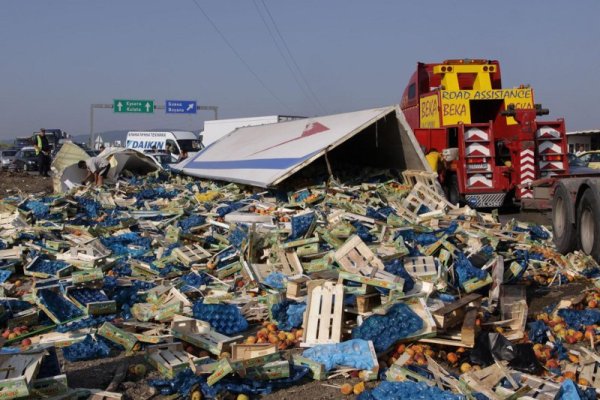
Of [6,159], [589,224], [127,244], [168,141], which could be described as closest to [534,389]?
[589,224]

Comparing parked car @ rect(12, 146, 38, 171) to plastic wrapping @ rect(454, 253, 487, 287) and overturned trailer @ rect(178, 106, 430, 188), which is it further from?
plastic wrapping @ rect(454, 253, 487, 287)

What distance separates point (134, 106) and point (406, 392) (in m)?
45.5

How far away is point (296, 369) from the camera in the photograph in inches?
198

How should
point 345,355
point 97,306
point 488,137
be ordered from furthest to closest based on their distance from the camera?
point 488,137 < point 97,306 < point 345,355

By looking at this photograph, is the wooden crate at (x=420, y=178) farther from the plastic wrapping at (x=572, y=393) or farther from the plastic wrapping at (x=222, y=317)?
the plastic wrapping at (x=572, y=393)

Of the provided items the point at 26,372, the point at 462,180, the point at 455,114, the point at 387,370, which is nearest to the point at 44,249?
the point at 26,372

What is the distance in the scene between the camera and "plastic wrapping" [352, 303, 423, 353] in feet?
17.5

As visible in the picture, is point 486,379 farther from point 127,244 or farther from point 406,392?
point 127,244

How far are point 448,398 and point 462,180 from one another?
9.15 metres

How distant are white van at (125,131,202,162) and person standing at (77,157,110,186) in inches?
492

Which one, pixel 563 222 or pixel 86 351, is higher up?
pixel 563 222

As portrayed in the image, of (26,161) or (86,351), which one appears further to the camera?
(26,161)

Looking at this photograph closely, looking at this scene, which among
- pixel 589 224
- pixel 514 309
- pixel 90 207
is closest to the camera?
pixel 514 309

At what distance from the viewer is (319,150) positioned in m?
12.0
